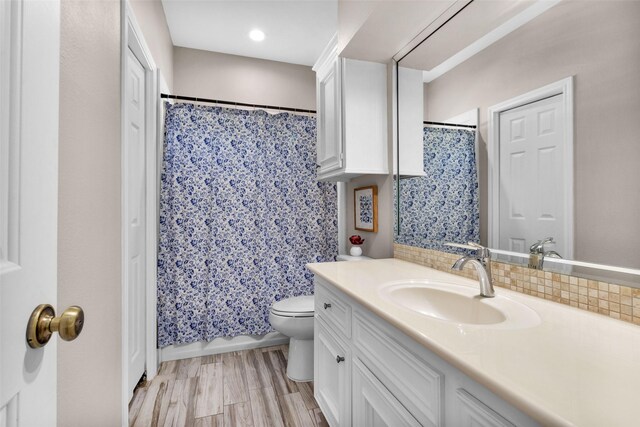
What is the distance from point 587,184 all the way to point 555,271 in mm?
284

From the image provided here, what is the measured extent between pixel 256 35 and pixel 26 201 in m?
2.66

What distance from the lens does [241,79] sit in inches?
120

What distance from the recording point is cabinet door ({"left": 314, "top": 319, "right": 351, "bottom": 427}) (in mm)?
1258

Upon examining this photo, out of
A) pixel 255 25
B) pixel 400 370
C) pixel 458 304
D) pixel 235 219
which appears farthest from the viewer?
pixel 255 25

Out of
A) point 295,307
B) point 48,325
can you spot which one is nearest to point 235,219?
point 295,307

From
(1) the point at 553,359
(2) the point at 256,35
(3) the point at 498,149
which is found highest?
(2) the point at 256,35

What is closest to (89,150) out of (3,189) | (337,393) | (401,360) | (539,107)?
(3,189)

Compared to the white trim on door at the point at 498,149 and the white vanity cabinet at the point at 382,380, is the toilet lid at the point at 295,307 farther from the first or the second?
the white trim on door at the point at 498,149

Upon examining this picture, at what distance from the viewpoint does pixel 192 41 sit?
278 centimetres

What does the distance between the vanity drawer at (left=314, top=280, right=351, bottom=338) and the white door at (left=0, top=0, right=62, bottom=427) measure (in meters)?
0.91

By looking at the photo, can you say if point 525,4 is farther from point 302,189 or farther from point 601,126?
point 302,189

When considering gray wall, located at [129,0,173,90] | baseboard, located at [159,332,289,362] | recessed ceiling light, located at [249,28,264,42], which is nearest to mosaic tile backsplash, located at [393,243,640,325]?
baseboard, located at [159,332,289,362]

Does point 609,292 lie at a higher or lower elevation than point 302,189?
lower

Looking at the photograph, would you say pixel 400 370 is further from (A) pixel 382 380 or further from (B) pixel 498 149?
(B) pixel 498 149
